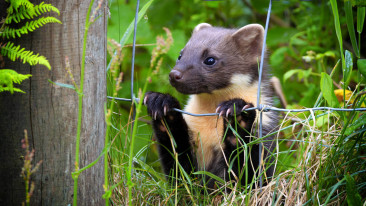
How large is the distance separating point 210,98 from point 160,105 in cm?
57

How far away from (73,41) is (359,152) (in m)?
1.93

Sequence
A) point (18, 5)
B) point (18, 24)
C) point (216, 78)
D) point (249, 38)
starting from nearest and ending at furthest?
1. point (18, 5)
2. point (18, 24)
3. point (216, 78)
4. point (249, 38)

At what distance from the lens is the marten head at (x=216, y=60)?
3504mm

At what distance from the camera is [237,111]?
10.1 feet

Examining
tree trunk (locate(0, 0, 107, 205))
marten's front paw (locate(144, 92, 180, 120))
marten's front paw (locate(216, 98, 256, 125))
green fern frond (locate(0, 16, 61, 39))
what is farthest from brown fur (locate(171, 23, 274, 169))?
green fern frond (locate(0, 16, 61, 39))

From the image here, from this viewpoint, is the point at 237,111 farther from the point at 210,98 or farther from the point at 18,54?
the point at 18,54

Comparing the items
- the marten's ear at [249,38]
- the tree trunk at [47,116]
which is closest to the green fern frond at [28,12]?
the tree trunk at [47,116]

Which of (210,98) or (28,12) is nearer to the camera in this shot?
(28,12)

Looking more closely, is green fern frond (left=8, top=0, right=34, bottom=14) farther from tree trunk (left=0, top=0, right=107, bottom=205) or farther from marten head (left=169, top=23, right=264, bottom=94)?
marten head (left=169, top=23, right=264, bottom=94)

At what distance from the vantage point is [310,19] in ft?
20.5

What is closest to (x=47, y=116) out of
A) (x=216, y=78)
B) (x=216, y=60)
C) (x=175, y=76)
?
(x=175, y=76)

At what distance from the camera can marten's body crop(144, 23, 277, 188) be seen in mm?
3377

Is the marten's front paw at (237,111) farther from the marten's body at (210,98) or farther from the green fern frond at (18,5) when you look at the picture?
the green fern frond at (18,5)

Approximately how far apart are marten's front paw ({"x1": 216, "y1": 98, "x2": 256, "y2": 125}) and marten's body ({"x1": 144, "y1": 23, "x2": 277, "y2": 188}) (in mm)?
133
